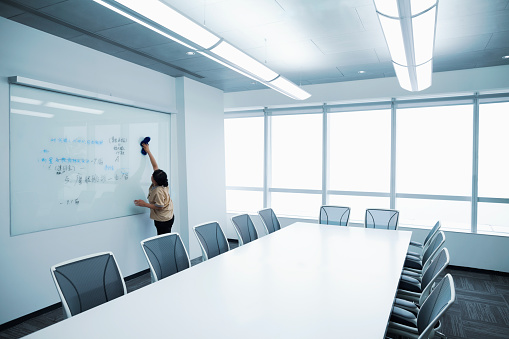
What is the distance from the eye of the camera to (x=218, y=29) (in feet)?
10.9

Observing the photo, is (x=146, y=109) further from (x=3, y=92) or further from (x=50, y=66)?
(x=3, y=92)

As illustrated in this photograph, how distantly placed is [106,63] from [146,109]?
31.7 inches

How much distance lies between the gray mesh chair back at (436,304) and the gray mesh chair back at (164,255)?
1846 millimetres

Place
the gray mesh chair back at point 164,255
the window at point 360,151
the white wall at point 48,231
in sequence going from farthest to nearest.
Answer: the window at point 360,151, the white wall at point 48,231, the gray mesh chair back at point 164,255

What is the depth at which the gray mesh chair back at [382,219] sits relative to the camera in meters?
4.43

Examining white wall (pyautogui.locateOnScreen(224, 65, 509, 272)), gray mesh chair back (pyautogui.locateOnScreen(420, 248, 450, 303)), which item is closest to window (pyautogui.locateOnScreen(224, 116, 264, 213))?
white wall (pyautogui.locateOnScreen(224, 65, 509, 272))

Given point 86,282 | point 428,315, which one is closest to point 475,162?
point 428,315

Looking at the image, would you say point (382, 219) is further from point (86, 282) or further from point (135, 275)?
point (86, 282)

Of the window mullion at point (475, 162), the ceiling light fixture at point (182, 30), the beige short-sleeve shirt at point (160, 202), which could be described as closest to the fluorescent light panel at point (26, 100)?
the beige short-sleeve shirt at point (160, 202)

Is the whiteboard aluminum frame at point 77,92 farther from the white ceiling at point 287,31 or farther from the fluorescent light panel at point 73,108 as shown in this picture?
the white ceiling at point 287,31

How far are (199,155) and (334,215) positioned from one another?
7.92ft

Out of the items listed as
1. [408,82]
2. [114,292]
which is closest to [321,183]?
[408,82]

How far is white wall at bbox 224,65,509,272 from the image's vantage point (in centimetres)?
474

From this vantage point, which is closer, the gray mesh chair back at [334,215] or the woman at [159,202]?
the woman at [159,202]
